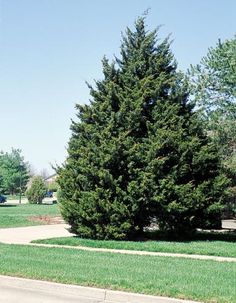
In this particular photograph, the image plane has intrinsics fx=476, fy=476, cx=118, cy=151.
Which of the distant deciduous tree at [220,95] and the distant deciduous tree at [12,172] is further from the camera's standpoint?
the distant deciduous tree at [12,172]

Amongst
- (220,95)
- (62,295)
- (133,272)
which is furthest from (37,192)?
(62,295)

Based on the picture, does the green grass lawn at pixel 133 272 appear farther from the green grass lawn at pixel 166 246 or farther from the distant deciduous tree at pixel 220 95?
the distant deciduous tree at pixel 220 95

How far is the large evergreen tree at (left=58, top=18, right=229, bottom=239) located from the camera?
15.8 meters

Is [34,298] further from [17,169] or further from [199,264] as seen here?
[17,169]

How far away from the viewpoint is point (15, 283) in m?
8.67

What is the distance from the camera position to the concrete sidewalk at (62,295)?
23.9 feet

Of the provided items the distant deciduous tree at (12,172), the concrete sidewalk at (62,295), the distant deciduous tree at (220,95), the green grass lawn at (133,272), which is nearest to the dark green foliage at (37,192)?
the distant deciduous tree at (12,172)

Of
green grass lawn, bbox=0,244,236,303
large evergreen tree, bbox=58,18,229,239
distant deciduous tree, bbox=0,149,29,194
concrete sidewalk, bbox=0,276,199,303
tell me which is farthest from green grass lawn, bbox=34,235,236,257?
distant deciduous tree, bbox=0,149,29,194

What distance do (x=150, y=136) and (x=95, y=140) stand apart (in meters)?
1.94

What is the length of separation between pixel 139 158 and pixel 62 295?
28.3 ft

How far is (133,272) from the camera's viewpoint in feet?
30.0

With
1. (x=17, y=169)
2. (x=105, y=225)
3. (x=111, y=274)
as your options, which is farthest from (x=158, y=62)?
(x=17, y=169)

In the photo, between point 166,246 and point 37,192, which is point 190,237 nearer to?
point 166,246

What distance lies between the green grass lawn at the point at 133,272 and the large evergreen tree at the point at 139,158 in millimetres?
3728
